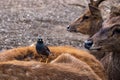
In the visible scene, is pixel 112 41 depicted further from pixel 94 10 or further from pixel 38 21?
pixel 38 21

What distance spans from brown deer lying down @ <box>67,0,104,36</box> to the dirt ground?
3.24ft

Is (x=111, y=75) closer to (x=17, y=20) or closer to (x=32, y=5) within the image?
(x=17, y=20)

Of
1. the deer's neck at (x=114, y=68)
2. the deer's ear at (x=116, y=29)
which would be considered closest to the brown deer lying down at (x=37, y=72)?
the deer's ear at (x=116, y=29)

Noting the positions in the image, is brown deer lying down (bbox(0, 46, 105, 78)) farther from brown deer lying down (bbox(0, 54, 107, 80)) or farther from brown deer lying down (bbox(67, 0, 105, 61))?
brown deer lying down (bbox(67, 0, 105, 61))

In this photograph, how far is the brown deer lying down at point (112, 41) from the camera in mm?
7547

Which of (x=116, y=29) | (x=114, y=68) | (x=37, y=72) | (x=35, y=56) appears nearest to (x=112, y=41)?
(x=116, y=29)

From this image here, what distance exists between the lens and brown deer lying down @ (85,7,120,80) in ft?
24.8

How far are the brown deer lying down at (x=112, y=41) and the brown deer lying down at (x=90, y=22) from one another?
9.15ft

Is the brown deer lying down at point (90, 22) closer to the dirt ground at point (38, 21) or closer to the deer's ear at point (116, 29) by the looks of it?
the dirt ground at point (38, 21)

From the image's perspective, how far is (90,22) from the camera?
1089cm

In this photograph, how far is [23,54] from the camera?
7.27 m

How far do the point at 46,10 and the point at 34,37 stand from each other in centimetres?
465

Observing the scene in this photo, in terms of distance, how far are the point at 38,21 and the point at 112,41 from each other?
828cm

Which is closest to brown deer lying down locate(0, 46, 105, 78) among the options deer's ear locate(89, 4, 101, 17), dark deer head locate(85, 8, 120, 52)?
dark deer head locate(85, 8, 120, 52)
